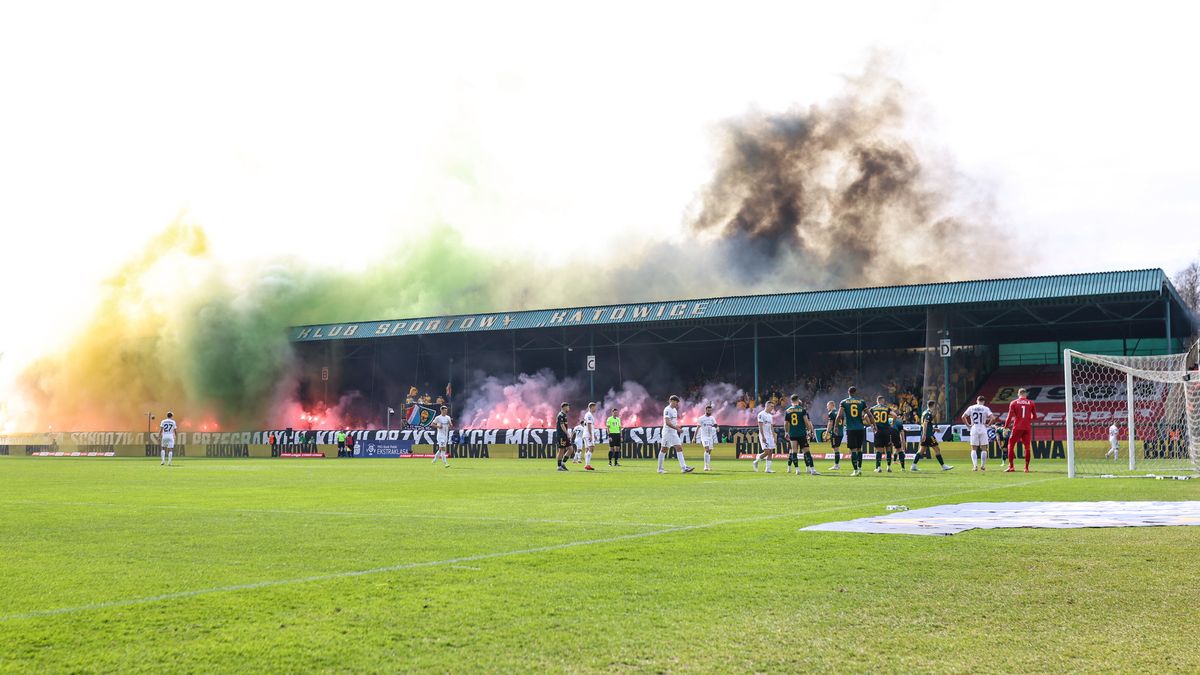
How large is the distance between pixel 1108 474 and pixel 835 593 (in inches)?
775

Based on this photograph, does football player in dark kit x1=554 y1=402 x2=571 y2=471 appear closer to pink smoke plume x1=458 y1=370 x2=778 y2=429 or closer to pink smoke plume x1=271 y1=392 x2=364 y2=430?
pink smoke plume x1=458 y1=370 x2=778 y2=429

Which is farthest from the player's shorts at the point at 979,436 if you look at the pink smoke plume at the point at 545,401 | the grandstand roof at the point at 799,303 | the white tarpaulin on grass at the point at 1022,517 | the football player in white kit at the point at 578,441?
the pink smoke plume at the point at 545,401

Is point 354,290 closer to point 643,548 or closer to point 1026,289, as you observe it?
point 1026,289

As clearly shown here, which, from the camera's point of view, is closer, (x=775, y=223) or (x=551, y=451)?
(x=551, y=451)

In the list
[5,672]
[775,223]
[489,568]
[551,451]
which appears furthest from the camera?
A: [775,223]

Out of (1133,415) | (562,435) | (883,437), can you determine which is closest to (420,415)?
(562,435)

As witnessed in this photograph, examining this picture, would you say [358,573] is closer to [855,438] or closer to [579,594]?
[579,594]

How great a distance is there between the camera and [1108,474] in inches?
935

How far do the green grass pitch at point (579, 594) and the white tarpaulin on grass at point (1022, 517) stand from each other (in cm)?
56

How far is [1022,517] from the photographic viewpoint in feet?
38.5

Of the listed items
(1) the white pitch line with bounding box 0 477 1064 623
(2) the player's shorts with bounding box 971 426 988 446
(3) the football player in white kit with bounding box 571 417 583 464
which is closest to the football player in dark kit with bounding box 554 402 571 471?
(3) the football player in white kit with bounding box 571 417 583 464

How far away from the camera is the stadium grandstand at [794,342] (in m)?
45.7

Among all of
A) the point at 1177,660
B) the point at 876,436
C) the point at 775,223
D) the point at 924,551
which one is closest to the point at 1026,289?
the point at 876,436

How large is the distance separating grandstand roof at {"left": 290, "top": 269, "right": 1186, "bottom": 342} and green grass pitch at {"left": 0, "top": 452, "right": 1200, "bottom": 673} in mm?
33534
